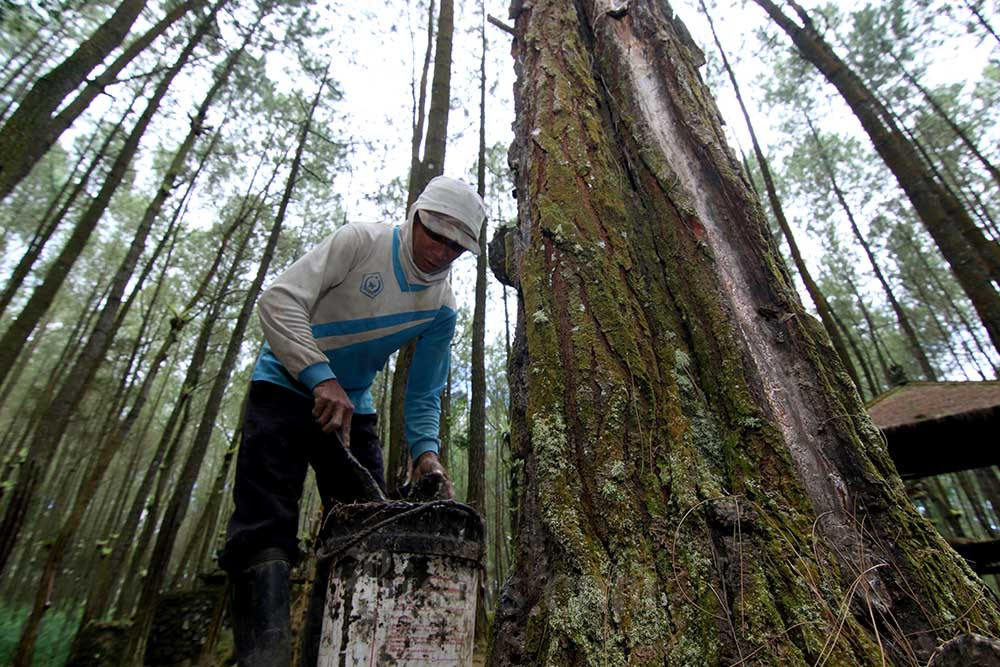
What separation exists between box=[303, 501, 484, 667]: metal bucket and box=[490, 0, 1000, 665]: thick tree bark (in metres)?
0.15

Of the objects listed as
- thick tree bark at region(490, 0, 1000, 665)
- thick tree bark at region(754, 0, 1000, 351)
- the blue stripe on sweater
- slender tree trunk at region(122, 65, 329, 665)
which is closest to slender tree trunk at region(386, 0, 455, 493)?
the blue stripe on sweater

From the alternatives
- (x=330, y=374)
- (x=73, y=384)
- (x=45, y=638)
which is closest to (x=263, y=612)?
(x=330, y=374)

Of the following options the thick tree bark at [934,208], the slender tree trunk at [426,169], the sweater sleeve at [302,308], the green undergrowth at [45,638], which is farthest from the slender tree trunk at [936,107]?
the green undergrowth at [45,638]

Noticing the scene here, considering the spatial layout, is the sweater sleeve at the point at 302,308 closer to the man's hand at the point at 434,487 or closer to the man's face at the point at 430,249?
the man's face at the point at 430,249

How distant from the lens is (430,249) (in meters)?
1.89

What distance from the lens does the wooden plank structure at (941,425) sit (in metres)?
2.99

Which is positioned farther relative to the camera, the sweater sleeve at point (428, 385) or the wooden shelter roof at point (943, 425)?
the wooden shelter roof at point (943, 425)

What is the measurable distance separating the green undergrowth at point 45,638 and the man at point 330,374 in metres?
7.14

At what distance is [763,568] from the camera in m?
1.04

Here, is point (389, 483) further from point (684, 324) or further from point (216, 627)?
point (216, 627)

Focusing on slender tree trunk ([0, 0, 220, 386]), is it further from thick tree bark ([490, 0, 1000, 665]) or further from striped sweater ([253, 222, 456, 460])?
thick tree bark ([490, 0, 1000, 665])

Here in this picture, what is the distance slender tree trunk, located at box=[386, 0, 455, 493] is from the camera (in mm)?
3975

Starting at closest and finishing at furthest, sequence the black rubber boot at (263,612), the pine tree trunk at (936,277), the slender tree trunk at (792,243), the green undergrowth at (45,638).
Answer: the black rubber boot at (263,612)
the slender tree trunk at (792,243)
the green undergrowth at (45,638)
the pine tree trunk at (936,277)

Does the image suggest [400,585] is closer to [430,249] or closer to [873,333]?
[430,249]
